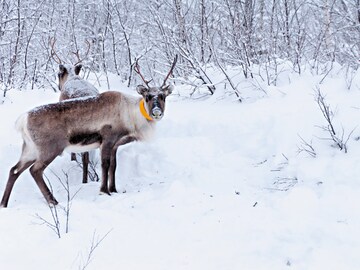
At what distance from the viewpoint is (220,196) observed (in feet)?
13.8

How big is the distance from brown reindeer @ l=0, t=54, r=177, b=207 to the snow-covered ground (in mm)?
327

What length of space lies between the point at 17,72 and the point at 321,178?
410 inches

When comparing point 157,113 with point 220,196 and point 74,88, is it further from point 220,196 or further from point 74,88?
point 74,88

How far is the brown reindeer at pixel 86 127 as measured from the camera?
4520 mm

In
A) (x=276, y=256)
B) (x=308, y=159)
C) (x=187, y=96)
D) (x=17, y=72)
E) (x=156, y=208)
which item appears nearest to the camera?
(x=276, y=256)

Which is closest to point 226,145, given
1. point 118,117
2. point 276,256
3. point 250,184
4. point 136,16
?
point 250,184

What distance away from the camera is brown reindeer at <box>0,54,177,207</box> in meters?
4.52

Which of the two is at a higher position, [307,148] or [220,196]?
[307,148]

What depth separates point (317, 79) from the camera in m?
6.17

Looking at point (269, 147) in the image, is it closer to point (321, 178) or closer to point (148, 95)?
point (321, 178)

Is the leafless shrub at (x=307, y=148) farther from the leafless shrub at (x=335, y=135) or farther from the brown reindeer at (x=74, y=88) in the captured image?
the brown reindeer at (x=74, y=88)

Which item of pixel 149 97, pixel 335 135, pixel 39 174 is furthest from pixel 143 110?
pixel 335 135

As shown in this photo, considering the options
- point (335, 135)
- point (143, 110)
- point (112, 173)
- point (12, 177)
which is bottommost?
point (112, 173)

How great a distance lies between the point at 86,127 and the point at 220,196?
1.78m
